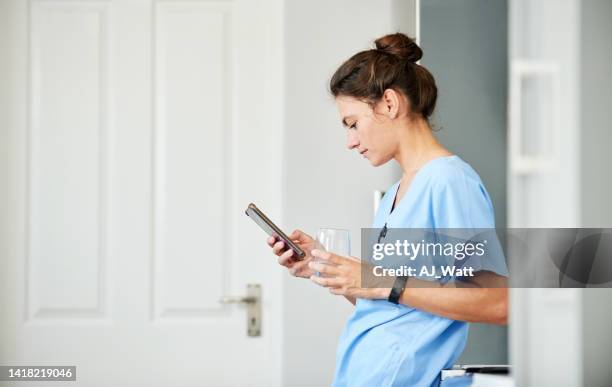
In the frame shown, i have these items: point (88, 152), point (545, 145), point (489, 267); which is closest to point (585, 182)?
point (545, 145)

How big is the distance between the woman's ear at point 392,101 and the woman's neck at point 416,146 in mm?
32

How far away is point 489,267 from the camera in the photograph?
3.48 ft

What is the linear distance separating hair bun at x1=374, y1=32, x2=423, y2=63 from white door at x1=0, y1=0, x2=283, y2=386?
823 mm

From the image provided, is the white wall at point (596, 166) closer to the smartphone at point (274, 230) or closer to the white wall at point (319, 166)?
the smartphone at point (274, 230)

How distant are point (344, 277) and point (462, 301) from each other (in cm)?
18

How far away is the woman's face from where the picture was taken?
120 centimetres

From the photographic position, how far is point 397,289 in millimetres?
1071

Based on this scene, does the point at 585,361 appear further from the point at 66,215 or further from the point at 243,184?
the point at 66,215

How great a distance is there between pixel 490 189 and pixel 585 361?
0.80 meters

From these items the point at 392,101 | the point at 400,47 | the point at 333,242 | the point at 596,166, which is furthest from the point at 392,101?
the point at 596,166

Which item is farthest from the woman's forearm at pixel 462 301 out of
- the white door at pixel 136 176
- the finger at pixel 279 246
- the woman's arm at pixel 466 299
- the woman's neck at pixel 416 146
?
the white door at pixel 136 176

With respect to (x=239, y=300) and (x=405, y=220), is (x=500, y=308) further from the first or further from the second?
(x=239, y=300)

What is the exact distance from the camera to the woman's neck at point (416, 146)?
1167 millimetres

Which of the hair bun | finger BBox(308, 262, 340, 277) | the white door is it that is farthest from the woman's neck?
the white door
